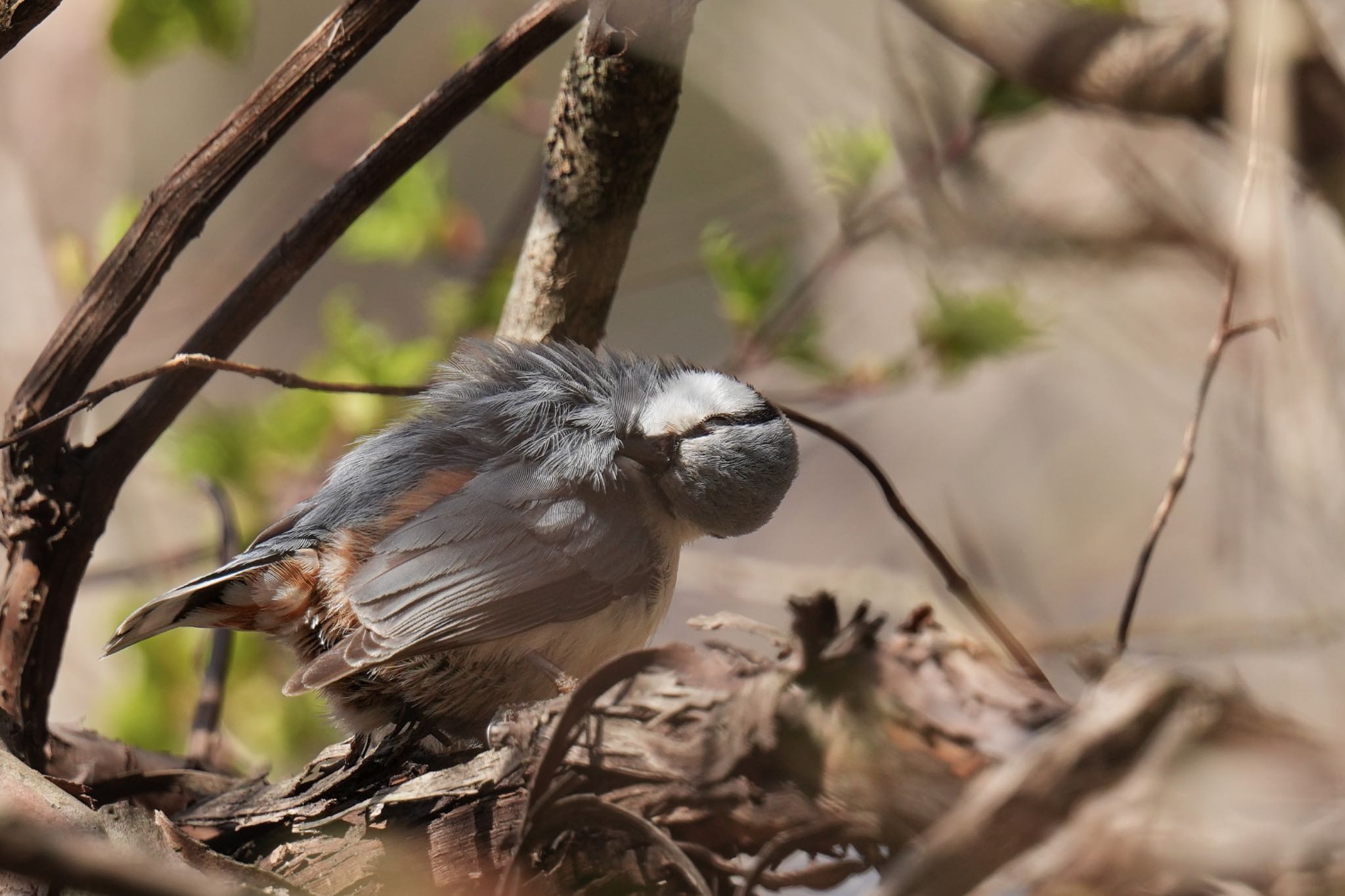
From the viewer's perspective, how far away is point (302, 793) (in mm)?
1325

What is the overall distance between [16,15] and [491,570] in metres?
0.82

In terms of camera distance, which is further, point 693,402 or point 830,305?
point 830,305

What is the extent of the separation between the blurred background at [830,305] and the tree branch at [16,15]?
68 cm

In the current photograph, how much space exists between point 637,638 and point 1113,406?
3074mm

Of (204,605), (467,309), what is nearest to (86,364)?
(204,605)

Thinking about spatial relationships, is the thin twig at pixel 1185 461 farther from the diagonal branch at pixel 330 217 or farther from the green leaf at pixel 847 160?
the green leaf at pixel 847 160

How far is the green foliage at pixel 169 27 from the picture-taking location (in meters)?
1.91

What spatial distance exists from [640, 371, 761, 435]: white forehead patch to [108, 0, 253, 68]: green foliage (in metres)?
1.01

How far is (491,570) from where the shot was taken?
1.42m

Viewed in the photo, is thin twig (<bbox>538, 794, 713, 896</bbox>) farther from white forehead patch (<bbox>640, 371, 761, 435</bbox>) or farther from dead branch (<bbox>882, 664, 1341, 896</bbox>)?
white forehead patch (<bbox>640, 371, 761, 435</bbox>)

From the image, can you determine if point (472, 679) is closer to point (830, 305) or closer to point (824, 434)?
point (824, 434)

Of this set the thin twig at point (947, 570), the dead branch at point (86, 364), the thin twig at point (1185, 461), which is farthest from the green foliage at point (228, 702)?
the thin twig at point (1185, 461)

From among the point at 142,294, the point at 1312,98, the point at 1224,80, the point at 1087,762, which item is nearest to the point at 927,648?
the point at 1087,762

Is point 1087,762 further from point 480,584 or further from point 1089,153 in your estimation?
point 1089,153
